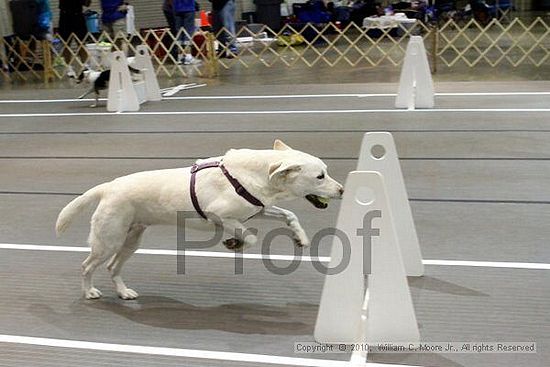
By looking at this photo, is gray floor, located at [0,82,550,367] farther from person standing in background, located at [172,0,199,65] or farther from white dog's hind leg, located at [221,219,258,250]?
person standing in background, located at [172,0,199,65]

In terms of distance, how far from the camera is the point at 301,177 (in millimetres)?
2748

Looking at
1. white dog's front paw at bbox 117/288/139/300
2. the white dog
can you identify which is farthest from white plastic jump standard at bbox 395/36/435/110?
white dog's front paw at bbox 117/288/139/300

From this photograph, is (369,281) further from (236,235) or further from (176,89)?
(176,89)

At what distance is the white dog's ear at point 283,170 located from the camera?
2.71 m

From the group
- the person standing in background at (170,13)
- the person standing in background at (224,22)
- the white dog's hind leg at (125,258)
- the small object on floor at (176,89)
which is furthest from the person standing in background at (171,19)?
the white dog's hind leg at (125,258)

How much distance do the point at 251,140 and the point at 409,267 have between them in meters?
3.18

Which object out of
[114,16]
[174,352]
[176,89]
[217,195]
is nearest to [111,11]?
[114,16]

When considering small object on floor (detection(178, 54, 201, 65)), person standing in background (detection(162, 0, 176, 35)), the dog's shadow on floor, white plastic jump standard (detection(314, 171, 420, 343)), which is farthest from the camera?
person standing in background (detection(162, 0, 176, 35))

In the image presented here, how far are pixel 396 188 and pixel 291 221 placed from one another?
24.1 inches

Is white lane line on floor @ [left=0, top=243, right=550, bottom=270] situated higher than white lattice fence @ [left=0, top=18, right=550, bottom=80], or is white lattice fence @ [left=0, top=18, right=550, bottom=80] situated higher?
white lattice fence @ [left=0, top=18, right=550, bottom=80]

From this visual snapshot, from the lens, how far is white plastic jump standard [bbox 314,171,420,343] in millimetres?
2508

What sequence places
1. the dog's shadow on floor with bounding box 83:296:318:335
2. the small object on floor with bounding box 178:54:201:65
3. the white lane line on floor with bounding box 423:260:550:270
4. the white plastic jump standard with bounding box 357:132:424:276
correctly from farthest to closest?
the small object on floor with bounding box 178:54:201:65 → the white lane line on floor with bounding box 423:260:550:270 → the white plastic jump standard with bounding box 357:132:424:276 → the dog's shadow on floor with bounding box 83:296:318:335

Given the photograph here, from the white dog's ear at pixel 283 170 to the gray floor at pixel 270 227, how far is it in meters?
0.64

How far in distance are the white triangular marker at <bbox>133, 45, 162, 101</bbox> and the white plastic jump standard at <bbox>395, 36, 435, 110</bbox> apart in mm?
3191
